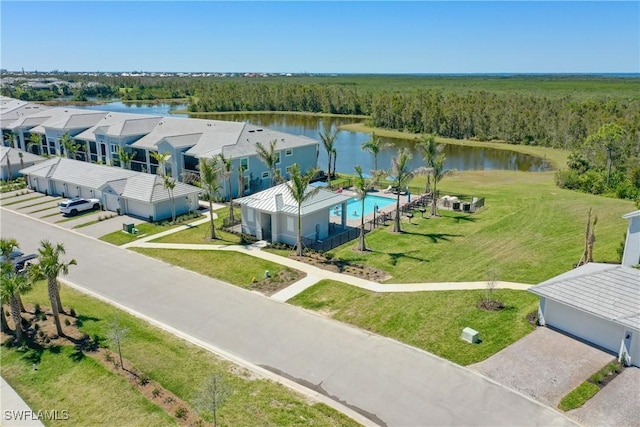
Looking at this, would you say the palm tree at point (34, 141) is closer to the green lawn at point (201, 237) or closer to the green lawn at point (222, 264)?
the green lawn at point (201, 237)

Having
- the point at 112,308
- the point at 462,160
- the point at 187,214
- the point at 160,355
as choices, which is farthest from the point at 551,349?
the point at 462,160

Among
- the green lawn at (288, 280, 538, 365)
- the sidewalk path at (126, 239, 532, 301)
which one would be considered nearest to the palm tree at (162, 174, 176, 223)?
the sidewalk path at (126, 239, 532, 301)

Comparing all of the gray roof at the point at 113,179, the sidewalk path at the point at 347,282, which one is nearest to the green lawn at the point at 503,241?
the sidewalk path at the point at 347,282

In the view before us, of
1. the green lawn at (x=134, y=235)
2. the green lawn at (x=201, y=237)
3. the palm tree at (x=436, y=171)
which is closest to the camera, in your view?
the green lawn at (x=201, y=237)

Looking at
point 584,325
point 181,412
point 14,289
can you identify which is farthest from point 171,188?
point 584,325

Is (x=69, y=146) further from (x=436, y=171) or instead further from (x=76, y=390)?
(x=76, y=390)
